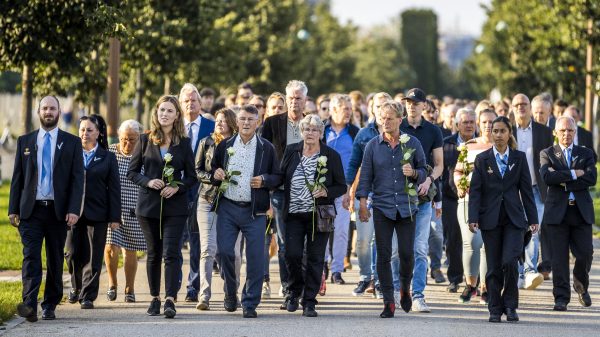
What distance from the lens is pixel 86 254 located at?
12.7 m

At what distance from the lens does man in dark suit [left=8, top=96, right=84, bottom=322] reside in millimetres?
11312

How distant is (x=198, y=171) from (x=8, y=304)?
202cm

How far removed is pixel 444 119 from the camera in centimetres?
1741

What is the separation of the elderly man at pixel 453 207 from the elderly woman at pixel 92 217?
3.67 meters

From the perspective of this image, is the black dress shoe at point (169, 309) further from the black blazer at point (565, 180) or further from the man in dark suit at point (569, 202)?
the black blazer at point (565, 180)

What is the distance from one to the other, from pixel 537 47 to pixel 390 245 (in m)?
30.6

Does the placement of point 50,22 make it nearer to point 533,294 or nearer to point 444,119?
point 444,119

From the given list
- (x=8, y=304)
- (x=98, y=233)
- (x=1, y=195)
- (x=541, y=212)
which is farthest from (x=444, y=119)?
(x=1, y=195)

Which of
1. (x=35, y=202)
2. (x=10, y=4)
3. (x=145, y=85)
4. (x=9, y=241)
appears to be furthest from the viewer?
(x=145, y=85)

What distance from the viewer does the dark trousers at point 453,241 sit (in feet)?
46.6

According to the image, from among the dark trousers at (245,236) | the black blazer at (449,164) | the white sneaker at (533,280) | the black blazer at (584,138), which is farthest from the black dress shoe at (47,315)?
the black blazer at (584,138)

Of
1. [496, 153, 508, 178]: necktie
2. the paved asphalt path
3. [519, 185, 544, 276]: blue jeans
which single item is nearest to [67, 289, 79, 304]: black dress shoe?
the paved asphalt path

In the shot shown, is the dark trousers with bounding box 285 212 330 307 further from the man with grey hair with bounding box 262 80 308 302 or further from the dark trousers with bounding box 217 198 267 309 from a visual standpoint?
the man with grey hair with bounding box 262 80 308 302

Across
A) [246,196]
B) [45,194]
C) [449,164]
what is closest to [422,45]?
[449,164]
